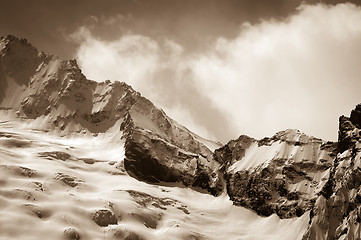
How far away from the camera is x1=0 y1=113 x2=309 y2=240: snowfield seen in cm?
13388

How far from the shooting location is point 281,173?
174625mm

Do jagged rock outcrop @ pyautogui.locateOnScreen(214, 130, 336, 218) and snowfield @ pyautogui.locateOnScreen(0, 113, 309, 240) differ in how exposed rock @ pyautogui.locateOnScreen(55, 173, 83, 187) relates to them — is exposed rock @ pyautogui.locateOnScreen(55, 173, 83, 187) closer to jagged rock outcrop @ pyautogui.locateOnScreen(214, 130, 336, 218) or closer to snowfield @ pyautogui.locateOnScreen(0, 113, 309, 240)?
snowfield @ pyautogui.locateOnScreen(0, 113, 309, 240)

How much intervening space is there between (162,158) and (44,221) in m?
→ 72.8

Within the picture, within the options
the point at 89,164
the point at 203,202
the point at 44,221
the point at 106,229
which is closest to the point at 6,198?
the point at 44,221

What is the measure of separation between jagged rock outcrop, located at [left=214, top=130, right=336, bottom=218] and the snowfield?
15.0ft

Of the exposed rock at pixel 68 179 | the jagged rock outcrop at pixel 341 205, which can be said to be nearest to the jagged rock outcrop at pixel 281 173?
the jagged rock outcrop at pixel 341 205

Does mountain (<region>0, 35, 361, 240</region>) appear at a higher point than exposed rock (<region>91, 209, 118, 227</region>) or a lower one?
higher

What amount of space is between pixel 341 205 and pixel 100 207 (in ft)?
213

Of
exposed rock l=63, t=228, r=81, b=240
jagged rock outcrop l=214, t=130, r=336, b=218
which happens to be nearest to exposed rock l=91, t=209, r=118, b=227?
exposed rock l=63, t=228, r=81, b=240

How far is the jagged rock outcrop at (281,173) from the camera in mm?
166125

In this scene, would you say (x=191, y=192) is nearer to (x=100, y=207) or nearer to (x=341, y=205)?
(x=100, y=207)

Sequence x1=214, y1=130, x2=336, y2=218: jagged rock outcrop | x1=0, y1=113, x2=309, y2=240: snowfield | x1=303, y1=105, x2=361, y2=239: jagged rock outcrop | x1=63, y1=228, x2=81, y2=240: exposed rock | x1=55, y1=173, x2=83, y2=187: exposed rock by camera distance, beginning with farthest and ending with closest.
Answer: x1=214, y1=130, x2=336, y2=218: jagged rock outcrop, x1=55, y1=173, x2=83, y2=187: exposed rock, x1=0, y1=113, x2=309, y2=240: snowfield, x1=303, y1=105, x2=361, y2=239: jagged rock outcrop, x1=63, y1=228, x2=81, y2=240: exposed rock

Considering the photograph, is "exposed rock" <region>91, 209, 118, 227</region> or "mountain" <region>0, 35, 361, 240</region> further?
"exposed rock" <region>91, 209, 118, 227</region>

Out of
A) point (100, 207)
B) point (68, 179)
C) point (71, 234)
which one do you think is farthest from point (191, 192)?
point (71, 234)
